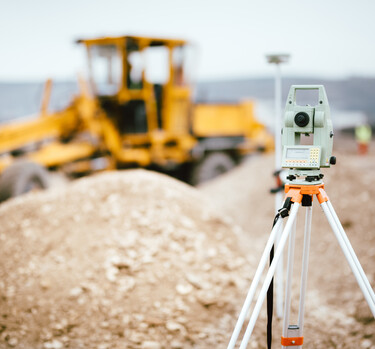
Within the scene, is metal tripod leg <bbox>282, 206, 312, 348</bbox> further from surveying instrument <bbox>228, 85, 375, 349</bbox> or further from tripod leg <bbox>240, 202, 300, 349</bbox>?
tripod leg <bbox>240, 202, 300, 349</bbox>

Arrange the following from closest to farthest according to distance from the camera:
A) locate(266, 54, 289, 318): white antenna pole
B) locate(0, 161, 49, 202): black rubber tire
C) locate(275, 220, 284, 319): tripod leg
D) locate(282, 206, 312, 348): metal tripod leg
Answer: locate(282, 206, 312, 348): metal tripod leg < locate(266, 54, 289, 318): white antenna pole < locate(275, 220, 284, 319): tripod leg < locate(0, 161, 49, 202): black rubber tire

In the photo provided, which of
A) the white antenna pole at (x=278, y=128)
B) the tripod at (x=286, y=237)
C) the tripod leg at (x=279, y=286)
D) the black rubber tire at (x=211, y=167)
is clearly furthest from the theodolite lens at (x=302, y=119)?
the black rubber tire at (x=211, y=167)

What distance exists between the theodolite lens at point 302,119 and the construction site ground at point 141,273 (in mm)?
1623

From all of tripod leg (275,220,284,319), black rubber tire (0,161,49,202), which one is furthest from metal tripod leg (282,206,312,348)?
black rubber tire (0,161,49,202)

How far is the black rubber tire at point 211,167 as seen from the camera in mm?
7801

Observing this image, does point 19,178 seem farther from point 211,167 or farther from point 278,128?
point 211,167

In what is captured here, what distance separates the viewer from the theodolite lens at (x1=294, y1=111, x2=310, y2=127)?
2.02 metres

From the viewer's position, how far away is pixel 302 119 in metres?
2.03

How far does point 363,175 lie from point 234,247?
3130 millimetres

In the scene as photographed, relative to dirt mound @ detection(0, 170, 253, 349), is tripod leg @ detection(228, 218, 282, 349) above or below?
above

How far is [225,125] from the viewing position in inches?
330

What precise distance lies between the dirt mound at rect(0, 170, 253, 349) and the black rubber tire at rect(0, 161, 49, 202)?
0.81 meters

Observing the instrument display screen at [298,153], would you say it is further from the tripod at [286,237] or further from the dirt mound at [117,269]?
the dirt mound at [117,269]

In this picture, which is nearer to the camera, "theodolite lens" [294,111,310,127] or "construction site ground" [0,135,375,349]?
"theodolite lens" [294,111,310,127]
